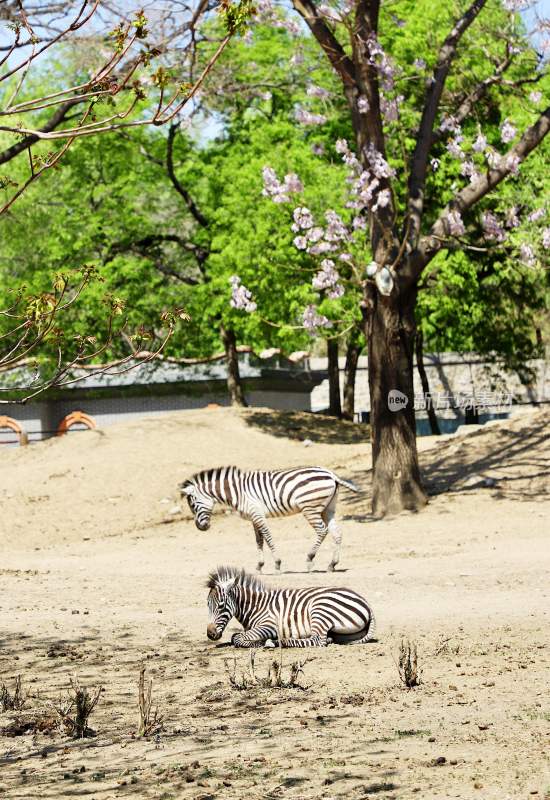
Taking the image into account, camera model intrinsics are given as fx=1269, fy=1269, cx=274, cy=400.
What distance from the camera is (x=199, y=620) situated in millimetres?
13875

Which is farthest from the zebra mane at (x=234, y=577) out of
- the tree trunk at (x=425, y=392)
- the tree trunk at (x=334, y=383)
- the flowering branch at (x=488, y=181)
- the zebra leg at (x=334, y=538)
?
the tree trunk at (x=334, y=383)

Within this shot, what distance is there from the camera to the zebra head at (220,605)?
11.8 m

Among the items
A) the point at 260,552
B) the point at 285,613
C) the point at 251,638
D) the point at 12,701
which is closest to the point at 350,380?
the point at 260,552

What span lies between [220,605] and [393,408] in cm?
1300

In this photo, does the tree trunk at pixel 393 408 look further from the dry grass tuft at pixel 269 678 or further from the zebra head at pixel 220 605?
the dry grass tuft at pixel 269 678

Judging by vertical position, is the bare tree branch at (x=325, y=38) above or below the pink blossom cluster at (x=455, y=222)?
above

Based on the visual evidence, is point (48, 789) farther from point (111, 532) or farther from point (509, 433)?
point (509, 433)

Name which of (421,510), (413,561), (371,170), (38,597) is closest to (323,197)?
(371,170)

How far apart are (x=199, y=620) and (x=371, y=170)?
1208 centimetres

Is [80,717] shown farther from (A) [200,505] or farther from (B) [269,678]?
(A) [200,505]

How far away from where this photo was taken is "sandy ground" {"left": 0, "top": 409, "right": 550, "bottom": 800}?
7203 mm

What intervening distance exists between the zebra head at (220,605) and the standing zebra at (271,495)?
5623 mm

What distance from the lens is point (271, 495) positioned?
58.3ft

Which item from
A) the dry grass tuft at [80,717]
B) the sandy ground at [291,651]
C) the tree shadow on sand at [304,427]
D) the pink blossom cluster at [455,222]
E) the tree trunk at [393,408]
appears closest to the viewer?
the sandy ground at [291,651]
